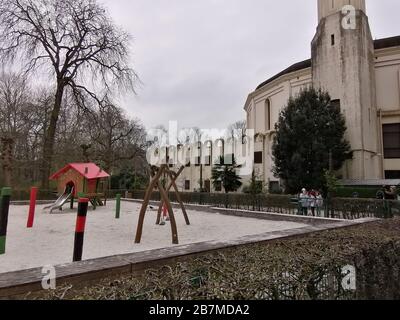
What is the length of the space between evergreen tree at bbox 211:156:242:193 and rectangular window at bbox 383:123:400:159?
578 inches

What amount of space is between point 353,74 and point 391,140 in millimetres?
6518

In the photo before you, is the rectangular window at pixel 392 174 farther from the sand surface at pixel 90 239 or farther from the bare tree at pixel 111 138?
the bare tree at pixel 111 138

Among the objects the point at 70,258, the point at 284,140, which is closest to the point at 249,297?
the point at 70,258

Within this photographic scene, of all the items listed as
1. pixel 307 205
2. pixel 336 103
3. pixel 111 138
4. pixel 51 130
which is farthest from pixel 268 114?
pixel 307 205

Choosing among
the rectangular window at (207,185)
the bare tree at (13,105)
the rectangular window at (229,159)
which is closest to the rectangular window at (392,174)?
the rectangular window at (229,159)

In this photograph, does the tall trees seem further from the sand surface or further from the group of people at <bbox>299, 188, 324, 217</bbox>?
the sand surface

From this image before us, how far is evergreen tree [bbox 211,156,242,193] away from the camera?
34906 mm

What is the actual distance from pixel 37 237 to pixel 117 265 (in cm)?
669

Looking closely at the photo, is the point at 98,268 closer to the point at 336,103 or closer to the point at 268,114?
the point at 336,103

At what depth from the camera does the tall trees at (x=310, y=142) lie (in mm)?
23344

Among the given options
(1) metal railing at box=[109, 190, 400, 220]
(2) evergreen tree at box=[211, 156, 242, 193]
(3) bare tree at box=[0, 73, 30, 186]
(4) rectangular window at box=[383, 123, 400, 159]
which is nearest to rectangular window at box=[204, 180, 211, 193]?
(2) evergreen tree at box=[211, 156, 242, 193]

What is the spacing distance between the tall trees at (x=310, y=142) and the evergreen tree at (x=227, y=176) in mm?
9817
